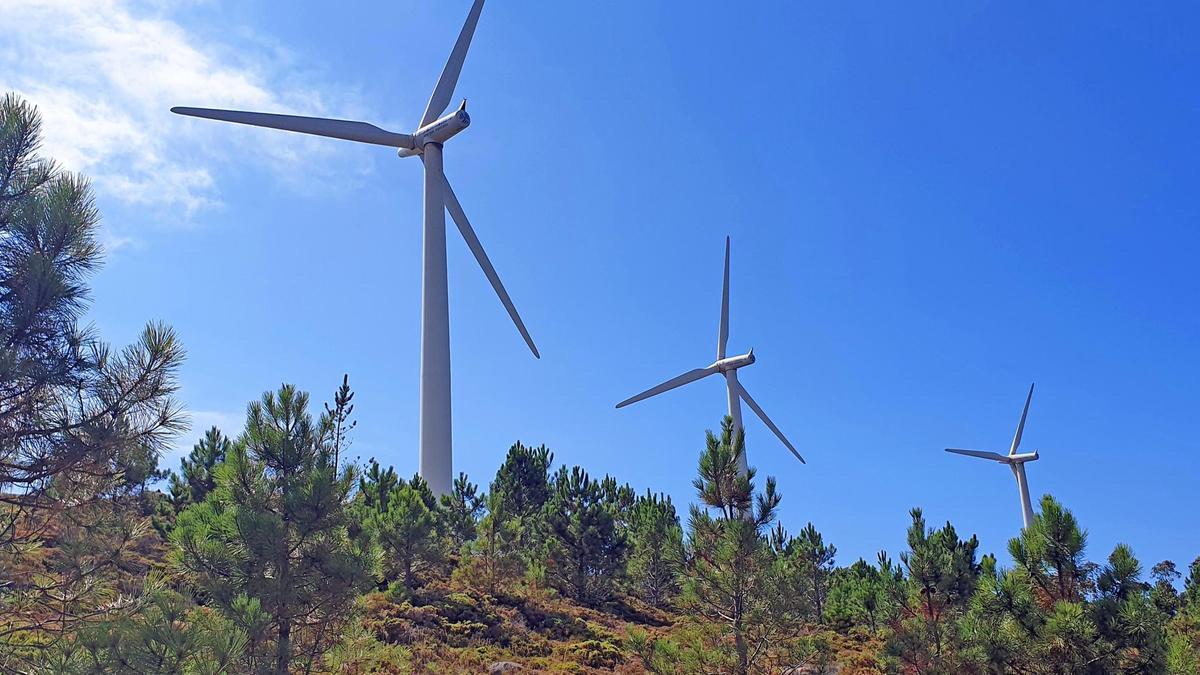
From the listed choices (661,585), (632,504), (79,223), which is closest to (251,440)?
(79,223)

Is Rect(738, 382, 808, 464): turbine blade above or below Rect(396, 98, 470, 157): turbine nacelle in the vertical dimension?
below

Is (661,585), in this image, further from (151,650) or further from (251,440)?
(151,650)

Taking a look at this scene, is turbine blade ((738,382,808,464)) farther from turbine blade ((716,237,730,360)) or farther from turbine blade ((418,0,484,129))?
turbine blade ((418,0,484,129))

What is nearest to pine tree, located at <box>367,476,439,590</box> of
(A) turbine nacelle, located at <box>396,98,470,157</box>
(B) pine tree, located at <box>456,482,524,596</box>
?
(B) pine tree, located at <box>456,482,524,596</box>

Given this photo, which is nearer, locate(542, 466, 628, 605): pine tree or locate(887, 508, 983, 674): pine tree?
locate(887, 508, 983, 674): pine tree

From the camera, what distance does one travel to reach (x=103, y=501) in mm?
12344

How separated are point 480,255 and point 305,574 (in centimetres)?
3699

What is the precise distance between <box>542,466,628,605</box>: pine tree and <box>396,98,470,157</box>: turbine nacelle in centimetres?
2416

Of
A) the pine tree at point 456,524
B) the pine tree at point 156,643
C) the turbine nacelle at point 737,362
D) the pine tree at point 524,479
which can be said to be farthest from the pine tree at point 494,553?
the pine tree at point 156,643

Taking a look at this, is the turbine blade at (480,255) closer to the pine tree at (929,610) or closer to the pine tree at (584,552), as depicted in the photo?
the pine tree at (584,552)

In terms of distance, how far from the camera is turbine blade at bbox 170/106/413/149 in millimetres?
42469

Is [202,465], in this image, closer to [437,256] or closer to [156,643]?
[437,256]

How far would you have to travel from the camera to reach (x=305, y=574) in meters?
16.9

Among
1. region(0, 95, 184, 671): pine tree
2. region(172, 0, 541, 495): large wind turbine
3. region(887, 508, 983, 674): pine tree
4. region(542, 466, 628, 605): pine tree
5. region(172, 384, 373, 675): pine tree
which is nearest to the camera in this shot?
region(0, 95, 184, 671): pine tree
